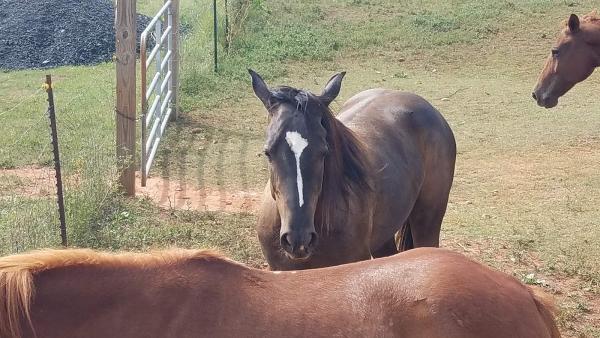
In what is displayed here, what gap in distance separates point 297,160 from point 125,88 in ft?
13.2

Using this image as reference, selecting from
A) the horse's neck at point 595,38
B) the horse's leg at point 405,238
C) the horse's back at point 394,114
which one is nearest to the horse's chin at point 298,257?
the horse's back at point 394,114

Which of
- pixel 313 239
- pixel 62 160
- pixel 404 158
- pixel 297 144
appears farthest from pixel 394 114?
pixel 62 160

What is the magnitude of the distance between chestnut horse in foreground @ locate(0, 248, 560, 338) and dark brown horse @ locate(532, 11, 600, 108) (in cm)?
598

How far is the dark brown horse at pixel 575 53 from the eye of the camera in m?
8.17

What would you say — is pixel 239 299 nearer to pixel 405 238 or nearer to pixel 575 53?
pixel 405 238

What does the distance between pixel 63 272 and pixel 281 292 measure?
2.50ft

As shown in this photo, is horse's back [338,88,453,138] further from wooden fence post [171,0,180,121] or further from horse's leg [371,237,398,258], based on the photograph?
wooden fence post [171,0,180,121]

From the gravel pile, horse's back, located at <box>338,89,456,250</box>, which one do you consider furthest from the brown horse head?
the gravel pile

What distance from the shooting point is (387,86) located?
13.2 metres

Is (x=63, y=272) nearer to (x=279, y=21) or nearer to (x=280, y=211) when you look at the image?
(x=280, y=211)

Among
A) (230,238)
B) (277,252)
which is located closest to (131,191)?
(230,238)

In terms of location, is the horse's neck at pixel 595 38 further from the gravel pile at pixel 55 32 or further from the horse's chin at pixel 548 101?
the gravel pile at pixel 55 32

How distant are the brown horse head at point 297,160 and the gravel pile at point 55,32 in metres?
11.0

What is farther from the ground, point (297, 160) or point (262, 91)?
point (262, 91)
